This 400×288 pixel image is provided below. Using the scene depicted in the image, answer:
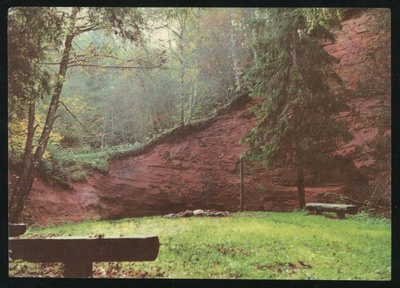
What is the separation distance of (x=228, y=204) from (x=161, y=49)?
2.53 metres

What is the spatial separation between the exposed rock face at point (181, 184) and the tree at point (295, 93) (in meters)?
0.19

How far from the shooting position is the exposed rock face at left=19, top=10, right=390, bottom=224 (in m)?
6.74

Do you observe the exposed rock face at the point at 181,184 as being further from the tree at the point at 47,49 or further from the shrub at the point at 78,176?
the tree at the point at 47,49

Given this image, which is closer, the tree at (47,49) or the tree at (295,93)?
the tree at (295,93)

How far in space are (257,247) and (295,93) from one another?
2.31m

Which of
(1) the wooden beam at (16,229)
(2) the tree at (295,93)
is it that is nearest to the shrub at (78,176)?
(1) the wooden beam at (16,229)

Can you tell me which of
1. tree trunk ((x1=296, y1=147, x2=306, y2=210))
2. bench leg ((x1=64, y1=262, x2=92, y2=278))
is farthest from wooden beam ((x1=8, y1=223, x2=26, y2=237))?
tree trunk ((x1=296, y1=147, x2=306, y2=210))

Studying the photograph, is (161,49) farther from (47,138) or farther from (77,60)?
(47,138)

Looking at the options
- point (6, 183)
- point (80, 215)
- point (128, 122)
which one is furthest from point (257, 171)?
point (6, 183)

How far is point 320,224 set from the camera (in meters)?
6.52

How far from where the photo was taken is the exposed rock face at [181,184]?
6.74 meters

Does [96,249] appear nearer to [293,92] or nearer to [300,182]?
[300,182]

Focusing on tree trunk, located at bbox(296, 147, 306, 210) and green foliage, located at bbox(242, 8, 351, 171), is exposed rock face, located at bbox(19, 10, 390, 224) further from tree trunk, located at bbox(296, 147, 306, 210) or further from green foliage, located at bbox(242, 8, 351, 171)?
green foliage, located at bbox(242, 8, 351, 171)

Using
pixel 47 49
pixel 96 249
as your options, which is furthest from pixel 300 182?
pixel 47 49
